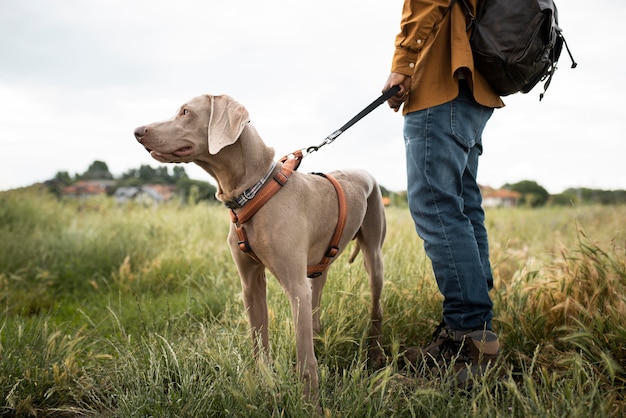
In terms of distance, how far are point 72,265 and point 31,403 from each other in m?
3.65

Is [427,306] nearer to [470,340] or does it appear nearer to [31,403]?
[470,340]

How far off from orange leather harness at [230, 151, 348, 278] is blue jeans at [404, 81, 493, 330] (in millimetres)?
386

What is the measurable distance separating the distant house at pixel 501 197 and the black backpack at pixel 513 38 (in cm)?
877

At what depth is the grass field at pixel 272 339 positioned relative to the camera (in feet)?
6.52

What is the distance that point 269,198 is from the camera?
7.55 ft

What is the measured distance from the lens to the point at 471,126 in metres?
2.50

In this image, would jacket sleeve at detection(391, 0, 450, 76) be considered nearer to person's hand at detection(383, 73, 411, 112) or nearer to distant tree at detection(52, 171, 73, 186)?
person's hand at detection(383, 73, 411, 112)

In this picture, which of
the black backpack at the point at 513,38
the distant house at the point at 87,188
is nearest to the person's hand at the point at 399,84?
the black backpack at the point at 513,38

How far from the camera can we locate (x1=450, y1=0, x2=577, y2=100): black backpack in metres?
2.33

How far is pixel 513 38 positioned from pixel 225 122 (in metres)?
1.44

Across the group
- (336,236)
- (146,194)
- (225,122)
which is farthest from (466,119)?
(146,194)

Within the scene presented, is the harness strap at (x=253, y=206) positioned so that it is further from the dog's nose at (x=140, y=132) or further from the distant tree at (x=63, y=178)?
the distant tree at (x=63, y=178)

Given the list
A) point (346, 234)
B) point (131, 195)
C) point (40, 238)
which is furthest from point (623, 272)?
point (131, 195)

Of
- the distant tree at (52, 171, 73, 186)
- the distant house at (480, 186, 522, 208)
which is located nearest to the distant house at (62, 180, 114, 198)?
the distant tree at (52, 171, 73, 186)
